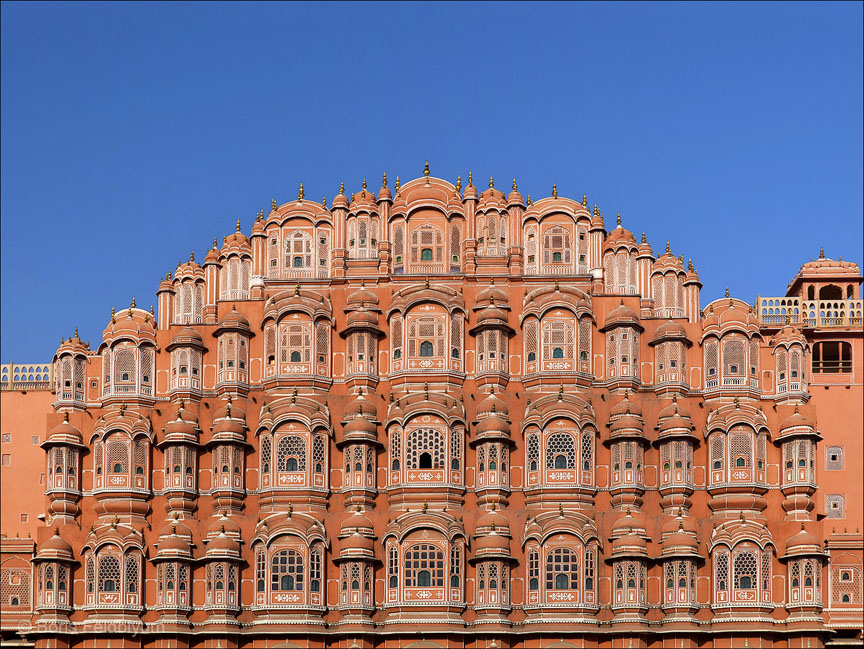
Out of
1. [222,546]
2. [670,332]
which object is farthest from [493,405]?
[222,546]

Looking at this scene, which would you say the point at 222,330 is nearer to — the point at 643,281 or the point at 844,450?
the point at 643,281

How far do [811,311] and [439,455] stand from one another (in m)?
22.8

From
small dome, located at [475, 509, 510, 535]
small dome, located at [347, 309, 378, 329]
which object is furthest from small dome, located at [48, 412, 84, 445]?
small dome, located at [475, 509, 510, 535]

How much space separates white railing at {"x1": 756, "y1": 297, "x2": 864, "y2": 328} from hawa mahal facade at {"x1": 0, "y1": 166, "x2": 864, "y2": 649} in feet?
16.1

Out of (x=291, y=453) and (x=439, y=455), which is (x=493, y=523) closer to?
(x=439, y=455)

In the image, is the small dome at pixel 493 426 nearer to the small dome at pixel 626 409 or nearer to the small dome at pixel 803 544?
the small dome at pixel 626 409

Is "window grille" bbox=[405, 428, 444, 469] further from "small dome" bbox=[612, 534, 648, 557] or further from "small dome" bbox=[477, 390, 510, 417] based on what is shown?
"small dome" bbox=[612, 534, 648, 557]

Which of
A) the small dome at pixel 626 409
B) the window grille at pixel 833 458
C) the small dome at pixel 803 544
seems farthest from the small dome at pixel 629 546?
Answer: the window grille at pixel 833 458

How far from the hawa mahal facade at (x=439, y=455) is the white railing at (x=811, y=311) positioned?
492 centimetres

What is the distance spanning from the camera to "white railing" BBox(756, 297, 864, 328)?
262 ft

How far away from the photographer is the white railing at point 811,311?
80000 millimetres

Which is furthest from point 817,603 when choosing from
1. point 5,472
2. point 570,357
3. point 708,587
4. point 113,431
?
point 5,472

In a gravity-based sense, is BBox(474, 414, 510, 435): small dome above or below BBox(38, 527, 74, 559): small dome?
above

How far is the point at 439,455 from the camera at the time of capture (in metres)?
69.8
